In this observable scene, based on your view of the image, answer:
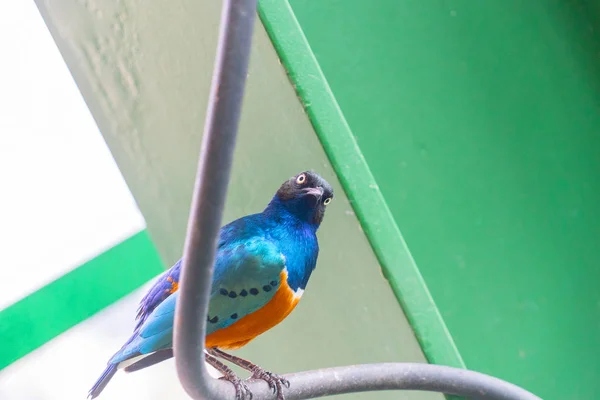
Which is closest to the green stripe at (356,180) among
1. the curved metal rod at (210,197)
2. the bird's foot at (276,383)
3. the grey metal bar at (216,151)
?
the bird's foot at (276,383)

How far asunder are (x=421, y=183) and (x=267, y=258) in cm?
78

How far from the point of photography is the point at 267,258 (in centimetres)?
66

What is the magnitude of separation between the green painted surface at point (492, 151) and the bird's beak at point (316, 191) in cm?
65

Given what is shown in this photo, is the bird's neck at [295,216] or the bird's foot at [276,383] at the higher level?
the bird's neck at [295,216]

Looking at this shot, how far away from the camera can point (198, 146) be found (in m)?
0.94

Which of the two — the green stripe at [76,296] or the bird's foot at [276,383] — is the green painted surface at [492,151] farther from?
the bird's foot at [276,383]

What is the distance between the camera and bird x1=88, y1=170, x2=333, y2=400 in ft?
2.09

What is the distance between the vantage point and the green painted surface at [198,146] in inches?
32.8

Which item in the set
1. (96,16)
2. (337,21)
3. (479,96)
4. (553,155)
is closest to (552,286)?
(553,155)

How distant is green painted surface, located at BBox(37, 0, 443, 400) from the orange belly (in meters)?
0.19

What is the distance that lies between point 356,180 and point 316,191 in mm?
124

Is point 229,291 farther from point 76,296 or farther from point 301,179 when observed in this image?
point 76,296

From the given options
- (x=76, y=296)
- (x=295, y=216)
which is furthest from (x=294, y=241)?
(x=76, y=296)

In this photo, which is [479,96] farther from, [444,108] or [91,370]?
[91,370]
